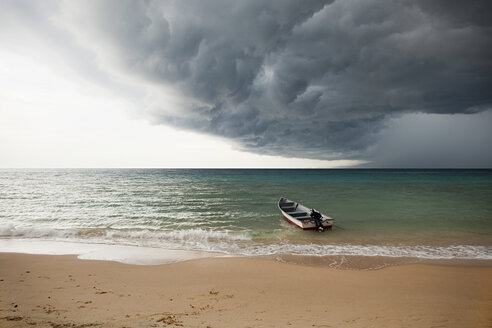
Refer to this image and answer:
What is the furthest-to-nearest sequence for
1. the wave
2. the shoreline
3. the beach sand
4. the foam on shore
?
the wave → the foam on shore → the shoreline → the beach sand

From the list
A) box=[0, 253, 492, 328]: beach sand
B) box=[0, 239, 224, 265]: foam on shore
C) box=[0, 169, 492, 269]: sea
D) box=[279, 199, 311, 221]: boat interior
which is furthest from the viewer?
box=[279, 199, 311, 221]: boat interior

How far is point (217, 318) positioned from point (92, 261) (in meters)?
9.13

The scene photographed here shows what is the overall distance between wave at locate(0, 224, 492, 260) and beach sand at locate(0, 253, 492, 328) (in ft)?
7.05

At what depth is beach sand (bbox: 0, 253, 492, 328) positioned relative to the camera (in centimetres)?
605

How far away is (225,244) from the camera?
14688 millimetres

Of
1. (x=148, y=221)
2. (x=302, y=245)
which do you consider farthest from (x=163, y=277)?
(x=148, y=221)

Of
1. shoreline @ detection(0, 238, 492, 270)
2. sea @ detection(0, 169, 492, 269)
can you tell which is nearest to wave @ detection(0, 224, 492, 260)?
sea @ detection(0, 169, 492, 269)

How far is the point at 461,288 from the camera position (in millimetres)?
8633

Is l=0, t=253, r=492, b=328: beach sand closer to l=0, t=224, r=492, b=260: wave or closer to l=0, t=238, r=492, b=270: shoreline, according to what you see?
l=0, t=238, r=492, b=270: shoreline

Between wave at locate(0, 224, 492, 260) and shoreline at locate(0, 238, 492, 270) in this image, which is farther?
wave at locate(0, 224, 492, 260)

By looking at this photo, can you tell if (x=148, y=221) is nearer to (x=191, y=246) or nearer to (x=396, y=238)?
(x=191, y=246)

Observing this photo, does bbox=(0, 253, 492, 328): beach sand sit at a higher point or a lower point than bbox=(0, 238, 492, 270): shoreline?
higher

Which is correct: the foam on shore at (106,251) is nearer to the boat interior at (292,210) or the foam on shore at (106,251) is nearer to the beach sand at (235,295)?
the beach sand at (235,295)

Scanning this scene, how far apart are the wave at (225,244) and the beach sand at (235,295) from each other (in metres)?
2.15
